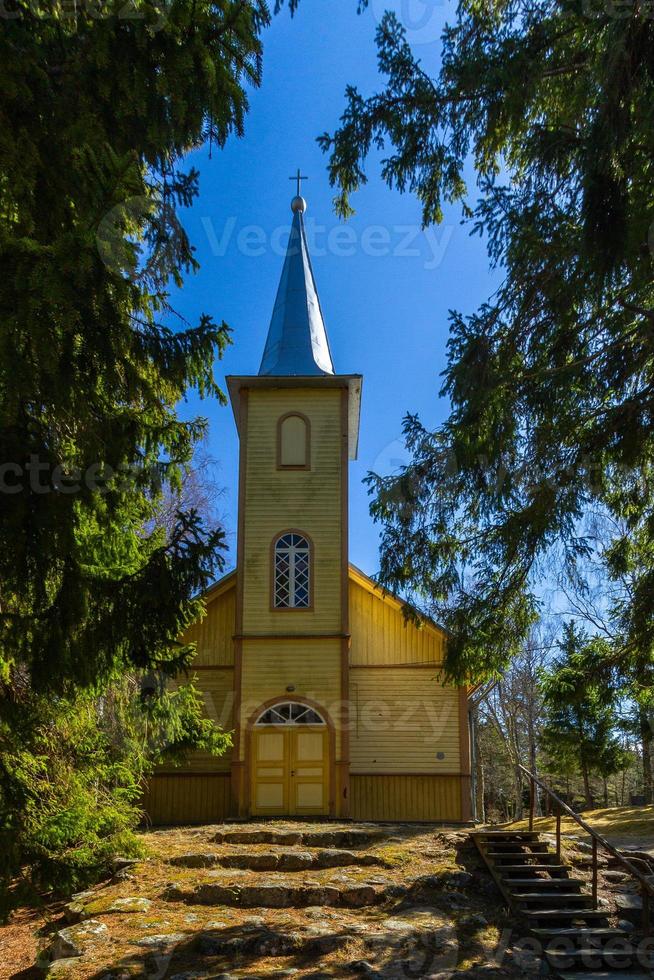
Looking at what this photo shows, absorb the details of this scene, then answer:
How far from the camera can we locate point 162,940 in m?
8.28

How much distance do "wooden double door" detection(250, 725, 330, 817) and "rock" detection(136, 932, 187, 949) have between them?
8.12m

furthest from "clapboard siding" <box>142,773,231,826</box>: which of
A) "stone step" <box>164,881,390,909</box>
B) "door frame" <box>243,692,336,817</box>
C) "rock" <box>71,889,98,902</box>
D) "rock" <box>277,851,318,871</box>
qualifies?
"stone step" <box>164,881,390,909</box>

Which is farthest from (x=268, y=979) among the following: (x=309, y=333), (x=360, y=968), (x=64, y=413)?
(x=309, y=333)

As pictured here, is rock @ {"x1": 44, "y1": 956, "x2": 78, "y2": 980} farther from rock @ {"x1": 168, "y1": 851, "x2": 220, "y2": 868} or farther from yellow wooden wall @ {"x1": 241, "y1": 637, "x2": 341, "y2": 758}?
yellow wooden wall @ {"x1": 241, "y1": 637, "x2": 341, "y2": 758}

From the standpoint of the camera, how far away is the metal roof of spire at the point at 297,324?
62.7 feet

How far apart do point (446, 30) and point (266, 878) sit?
31.6 ft

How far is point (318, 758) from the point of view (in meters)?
16.7

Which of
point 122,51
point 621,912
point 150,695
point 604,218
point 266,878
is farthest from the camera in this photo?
point 266,878

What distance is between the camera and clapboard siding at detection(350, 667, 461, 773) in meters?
17.0

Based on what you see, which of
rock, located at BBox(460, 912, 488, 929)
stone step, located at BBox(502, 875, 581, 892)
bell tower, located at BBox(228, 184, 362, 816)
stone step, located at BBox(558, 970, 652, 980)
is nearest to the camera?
stone step, located at BBox(558, 970, 652, 980)

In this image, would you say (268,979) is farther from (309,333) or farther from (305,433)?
(309,333)

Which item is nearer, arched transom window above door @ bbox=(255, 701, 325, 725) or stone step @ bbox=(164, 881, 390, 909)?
stone step @ bbox=(164, 881, 390, 909)

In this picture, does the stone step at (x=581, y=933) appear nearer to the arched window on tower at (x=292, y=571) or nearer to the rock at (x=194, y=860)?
the rock at (x=194, y=860)

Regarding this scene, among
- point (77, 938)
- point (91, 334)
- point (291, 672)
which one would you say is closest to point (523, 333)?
point (91, 334)
